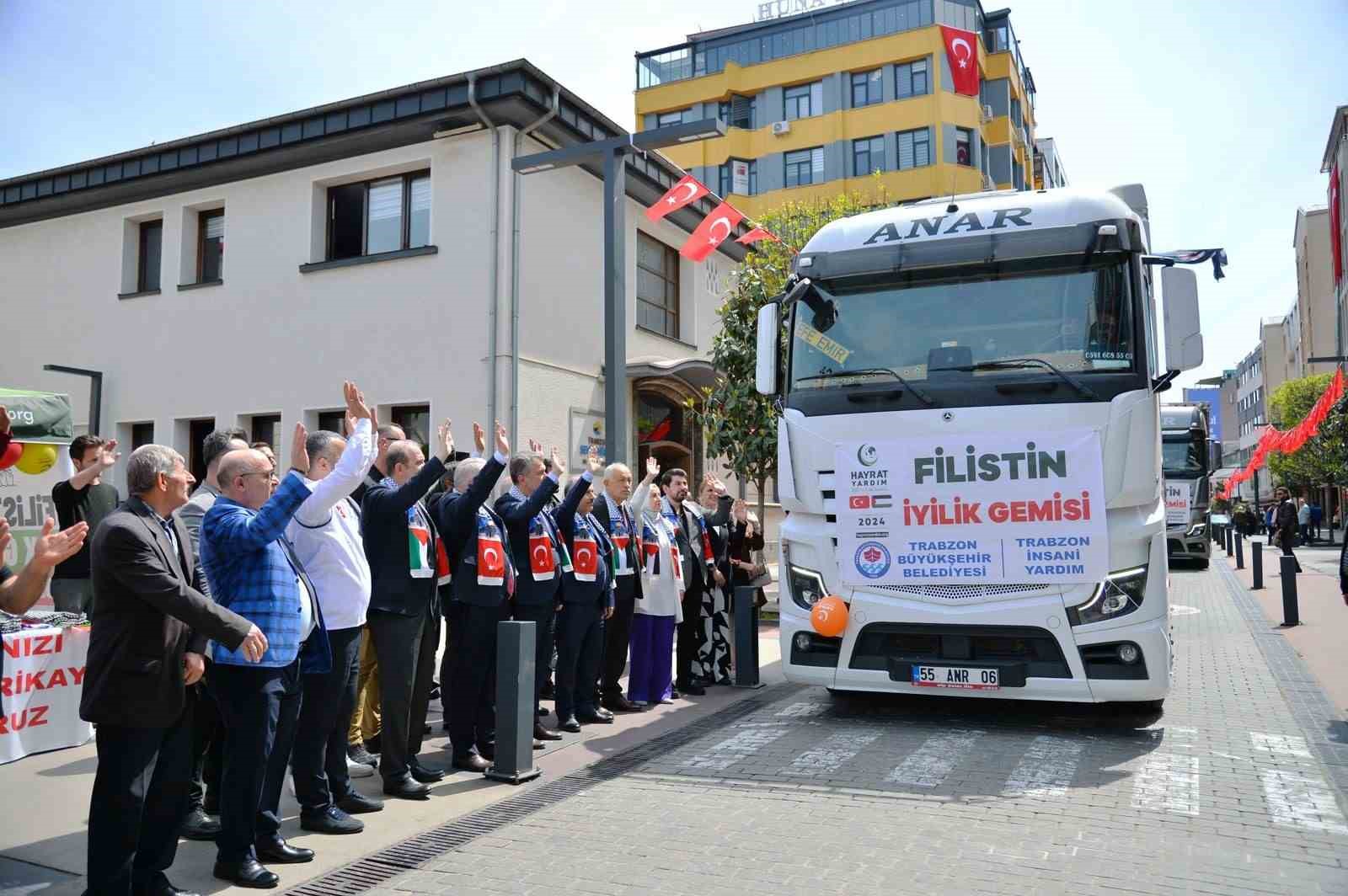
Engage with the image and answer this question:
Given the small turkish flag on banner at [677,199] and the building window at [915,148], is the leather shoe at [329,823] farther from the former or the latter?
the building window at [915,148]

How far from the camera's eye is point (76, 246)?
17.5 metres

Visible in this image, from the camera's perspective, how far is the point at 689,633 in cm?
915

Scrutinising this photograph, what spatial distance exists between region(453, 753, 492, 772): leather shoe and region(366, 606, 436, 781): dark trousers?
1.81ft

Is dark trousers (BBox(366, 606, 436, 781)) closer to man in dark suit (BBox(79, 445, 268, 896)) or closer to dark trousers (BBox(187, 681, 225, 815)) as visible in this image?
dark trousers (BBox(187, 681, 225, 815))

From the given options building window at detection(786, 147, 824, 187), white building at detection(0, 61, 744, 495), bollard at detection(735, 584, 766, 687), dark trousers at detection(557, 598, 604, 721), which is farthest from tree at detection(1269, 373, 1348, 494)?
dark trousers at detection(557, 598, 604, 721)

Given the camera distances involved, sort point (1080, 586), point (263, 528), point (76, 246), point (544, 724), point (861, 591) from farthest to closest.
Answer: point (76, 246), point (544, 724), point (861, 591), point (1080, 586), point (263, 528)

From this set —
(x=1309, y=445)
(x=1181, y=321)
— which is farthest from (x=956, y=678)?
(x=1309, y=445)

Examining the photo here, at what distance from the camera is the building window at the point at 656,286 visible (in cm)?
1805

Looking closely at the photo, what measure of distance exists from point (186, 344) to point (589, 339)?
659 cm

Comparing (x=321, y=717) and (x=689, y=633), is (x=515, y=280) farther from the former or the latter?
(x=321, y=717)

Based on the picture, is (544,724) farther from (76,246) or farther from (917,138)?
(917,138)

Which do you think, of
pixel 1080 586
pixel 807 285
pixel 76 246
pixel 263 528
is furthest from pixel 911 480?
pixel 76 246

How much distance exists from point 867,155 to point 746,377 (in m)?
26.8

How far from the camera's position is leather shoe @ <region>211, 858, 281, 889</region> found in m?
4.25
